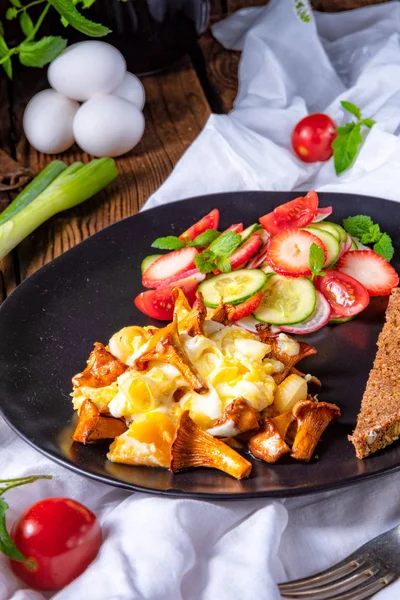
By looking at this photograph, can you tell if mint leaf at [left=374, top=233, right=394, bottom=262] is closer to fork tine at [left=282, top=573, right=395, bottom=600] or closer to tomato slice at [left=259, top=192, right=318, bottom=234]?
tomato slice at [left=259, top=192, right=318, bottom=234]

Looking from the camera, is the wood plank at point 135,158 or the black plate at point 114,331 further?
the wood plank at point 135,158

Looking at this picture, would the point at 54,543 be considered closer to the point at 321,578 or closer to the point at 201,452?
the point at 201,452

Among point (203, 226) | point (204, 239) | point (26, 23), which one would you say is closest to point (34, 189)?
point (26, 23)

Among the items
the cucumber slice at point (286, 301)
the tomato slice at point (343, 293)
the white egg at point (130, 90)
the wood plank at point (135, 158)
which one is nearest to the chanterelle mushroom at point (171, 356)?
the cucumber slice at point (286, 301)

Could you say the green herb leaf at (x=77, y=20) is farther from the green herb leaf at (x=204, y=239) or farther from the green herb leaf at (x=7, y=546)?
the green herb leaf at (x=7, y=546)

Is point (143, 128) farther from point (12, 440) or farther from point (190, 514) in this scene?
point (190, 514)

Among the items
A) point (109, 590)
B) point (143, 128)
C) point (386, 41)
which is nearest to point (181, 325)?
point (109, 590)

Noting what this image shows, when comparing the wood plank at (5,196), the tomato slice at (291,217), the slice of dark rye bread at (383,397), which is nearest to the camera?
the slice of dark rye bread at (383,397)

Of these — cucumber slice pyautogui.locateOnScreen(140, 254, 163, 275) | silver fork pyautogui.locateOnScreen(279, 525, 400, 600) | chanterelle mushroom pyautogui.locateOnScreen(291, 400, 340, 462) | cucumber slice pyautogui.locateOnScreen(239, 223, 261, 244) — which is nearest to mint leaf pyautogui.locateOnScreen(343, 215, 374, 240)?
cucumber slice pyautogui.locateOnScreen(239, 223, 261, 244)
